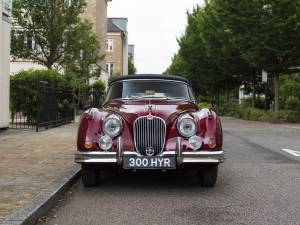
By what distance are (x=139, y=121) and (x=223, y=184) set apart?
67.4 inches

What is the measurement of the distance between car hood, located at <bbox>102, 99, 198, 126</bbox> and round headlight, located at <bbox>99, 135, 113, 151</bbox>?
0.35 m

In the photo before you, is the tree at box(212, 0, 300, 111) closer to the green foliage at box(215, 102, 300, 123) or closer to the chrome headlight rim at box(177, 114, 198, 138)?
the green foliage at box(215, 102, 300, 123)

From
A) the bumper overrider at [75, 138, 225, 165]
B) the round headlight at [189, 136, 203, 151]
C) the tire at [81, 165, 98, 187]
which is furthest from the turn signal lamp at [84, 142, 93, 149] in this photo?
the round headlight at [189, 136, 203, 151]

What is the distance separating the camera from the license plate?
Answer: 275 inches

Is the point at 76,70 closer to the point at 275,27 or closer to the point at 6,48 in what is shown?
the point at 275,27

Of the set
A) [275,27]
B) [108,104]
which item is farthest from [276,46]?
[108,104]

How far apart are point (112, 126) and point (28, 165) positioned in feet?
7.88

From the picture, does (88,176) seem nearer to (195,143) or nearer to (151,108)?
(151,108)

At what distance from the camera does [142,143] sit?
23.2ft

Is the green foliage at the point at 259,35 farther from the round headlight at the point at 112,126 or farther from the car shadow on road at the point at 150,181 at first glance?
the round headlight at the point at 112,126

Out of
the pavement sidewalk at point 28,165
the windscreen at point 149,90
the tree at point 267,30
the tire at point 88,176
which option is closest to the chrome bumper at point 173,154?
the tire at point 88,176

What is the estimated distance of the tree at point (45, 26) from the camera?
96.4ft

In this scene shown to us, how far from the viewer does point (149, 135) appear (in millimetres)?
7082

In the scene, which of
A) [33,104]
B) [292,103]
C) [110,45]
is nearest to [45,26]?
[33,104]
